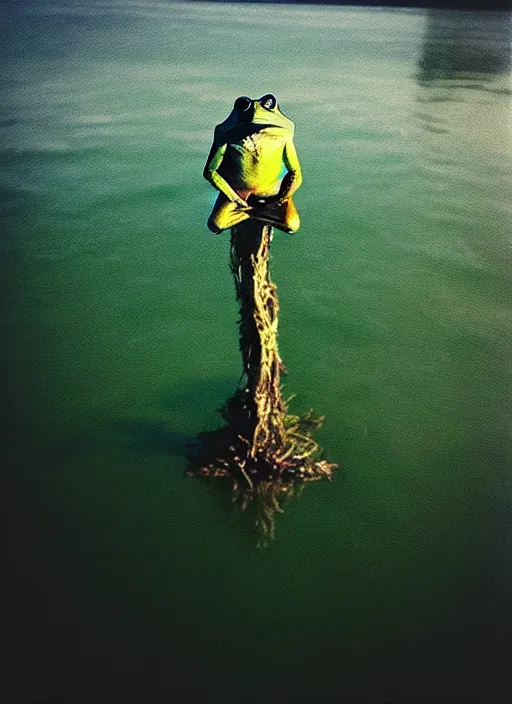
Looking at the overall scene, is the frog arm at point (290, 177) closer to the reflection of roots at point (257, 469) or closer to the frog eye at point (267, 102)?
the frog eye at point (267, 102)

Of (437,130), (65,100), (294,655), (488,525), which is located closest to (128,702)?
(294,655)

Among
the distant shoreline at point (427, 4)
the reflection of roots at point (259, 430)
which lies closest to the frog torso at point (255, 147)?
the reflection of roots at point (259, 430)

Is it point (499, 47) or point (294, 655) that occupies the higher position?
point (499, 47)

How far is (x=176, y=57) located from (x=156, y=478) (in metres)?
8.97

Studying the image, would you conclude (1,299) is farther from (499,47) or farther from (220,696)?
(499,47)

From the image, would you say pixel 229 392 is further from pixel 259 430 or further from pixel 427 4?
pixel 427 4

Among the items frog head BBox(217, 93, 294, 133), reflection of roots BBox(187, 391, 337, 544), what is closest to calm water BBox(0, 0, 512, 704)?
reflection of roots BBox(187, 391, 337, 544)

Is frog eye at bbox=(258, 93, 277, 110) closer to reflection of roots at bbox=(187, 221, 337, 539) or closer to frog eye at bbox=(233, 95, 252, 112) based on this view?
frog eye at bbox=(233, 95, 252, 112)

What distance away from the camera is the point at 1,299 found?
3604 mm

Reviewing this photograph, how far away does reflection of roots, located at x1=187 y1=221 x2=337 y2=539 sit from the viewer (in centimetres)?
186

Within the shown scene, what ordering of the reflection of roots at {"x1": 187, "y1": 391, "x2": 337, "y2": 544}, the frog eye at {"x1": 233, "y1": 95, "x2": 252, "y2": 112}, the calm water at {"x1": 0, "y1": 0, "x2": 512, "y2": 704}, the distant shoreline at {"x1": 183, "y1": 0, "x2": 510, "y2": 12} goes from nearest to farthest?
1. the frog eye at {"x1": 233, "y1": 95, "x2": 252, "y2": 112}
2. the calm water at {"x1": 0, "y1": 0, "x2": 512, "y2": 704}
3. the reflection of roots at {"x1": 187, "y1": 391, "x2": 337, "y2": 544}
4. the distant shoreline at {"x1": 183, "y1": 0, "x2": 510, "y2": 12}

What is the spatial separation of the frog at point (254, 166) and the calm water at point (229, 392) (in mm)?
1191

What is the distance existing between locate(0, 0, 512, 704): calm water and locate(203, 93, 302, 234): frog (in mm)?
1191

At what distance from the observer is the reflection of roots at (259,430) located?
6.09ft
